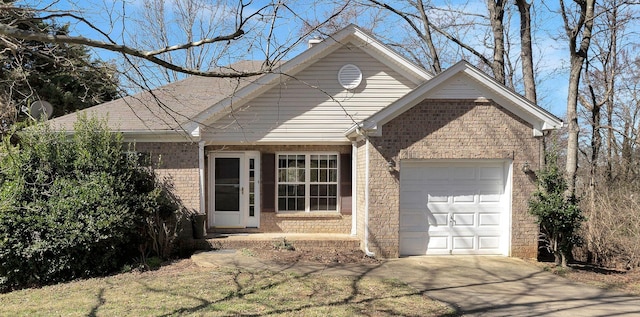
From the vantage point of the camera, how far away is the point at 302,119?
39.2ft

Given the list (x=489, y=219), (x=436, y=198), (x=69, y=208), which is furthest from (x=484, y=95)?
(x=69, y=208)

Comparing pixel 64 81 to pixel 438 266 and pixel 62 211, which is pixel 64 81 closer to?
pixel 62 211

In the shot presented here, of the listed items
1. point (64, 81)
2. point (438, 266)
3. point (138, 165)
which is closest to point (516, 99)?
point (438, 266)

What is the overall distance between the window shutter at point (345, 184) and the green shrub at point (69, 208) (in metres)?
4.90

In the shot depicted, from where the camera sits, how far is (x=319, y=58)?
39.6ft

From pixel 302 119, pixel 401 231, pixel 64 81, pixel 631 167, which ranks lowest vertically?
pixel 401 231

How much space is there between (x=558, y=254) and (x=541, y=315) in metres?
4.01

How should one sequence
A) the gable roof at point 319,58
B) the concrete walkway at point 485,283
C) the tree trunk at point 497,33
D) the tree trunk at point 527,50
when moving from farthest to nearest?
1. the tree trunk at point 497,33
2. the tree trunk at point 527,50
3. the gable roof at point 319,58
4. the concrete walkway at point 485,283

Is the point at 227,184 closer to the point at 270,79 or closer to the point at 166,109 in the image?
the point at 166,109

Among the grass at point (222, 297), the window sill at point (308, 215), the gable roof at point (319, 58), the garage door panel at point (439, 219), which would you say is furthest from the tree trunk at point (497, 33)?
the grass at point (222, 297)

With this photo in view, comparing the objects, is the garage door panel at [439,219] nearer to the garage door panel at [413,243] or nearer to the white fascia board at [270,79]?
the garage door panel at [413,243]

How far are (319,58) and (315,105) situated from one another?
132 cm

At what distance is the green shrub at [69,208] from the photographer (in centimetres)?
900

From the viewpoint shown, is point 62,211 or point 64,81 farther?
point 64,81
